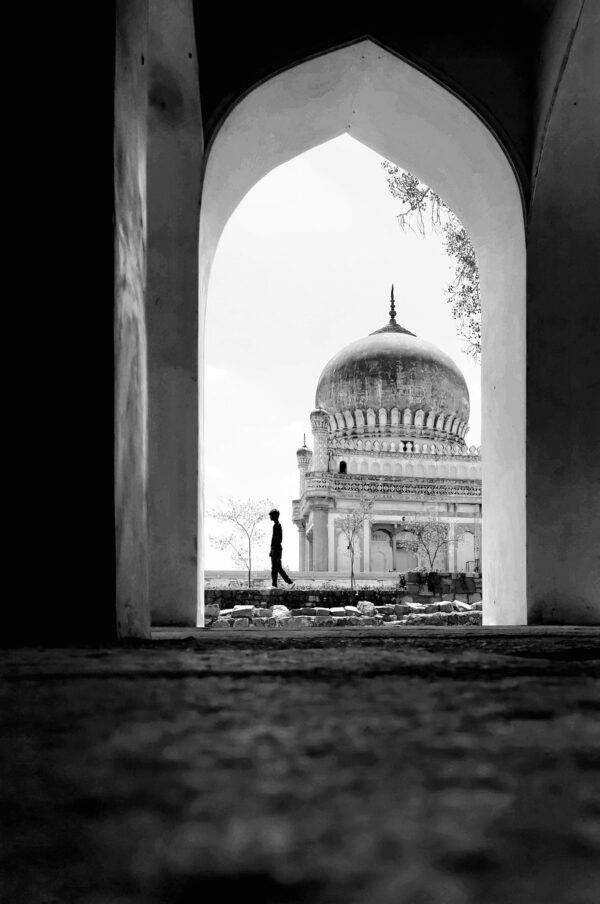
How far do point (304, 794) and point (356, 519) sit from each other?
25.5m

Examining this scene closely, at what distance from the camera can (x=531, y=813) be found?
0.34 meters

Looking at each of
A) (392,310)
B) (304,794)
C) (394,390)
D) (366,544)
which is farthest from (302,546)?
(304,794)

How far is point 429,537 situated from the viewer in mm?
26234

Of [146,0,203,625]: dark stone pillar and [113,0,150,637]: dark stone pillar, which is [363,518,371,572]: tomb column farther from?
[113,0,150,637]: dark stone pillar

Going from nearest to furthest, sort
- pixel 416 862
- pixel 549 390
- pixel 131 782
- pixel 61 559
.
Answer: pixel 416 862, pixel 131 782, pixel 61 559, pixel 549 390

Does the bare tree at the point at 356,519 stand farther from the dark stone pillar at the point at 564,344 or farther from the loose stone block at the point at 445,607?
the dark stone pillar at the point at 564,344

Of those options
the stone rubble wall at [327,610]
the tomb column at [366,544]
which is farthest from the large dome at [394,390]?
the stone rubble wall at [327,610]

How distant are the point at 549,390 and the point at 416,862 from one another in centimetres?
370

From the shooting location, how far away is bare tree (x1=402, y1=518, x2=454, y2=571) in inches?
1032

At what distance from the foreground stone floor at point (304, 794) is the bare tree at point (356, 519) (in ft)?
82.4

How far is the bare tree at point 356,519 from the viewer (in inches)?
1014

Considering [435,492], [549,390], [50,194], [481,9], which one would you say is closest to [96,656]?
[50,194]

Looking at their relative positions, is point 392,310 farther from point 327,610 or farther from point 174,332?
point 174,332

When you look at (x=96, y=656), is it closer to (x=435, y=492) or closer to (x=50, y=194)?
(x=50, y=194)
